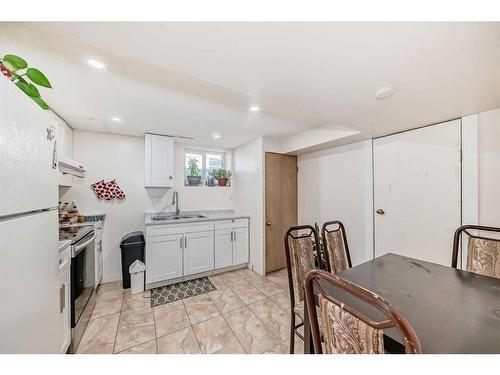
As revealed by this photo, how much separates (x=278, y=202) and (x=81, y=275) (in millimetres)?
2471

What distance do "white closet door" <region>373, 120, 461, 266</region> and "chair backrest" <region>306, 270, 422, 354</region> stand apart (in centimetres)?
196

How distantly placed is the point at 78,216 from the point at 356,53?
3.29 meters

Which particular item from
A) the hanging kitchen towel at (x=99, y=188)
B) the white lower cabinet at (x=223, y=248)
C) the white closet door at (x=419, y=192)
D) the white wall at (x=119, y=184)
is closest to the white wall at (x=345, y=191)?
the white closet door at (x=419, y=192)

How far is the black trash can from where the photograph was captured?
8.27 ft

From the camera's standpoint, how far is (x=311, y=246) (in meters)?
1.48

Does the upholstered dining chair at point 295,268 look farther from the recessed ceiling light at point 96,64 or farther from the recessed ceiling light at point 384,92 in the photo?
the recessed ceiling light at point 96,64

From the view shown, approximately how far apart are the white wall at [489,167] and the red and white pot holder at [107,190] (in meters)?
4.06

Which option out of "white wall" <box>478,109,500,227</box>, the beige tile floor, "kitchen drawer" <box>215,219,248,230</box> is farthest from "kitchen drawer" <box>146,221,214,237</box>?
"white wall" <box>478,109,500,227</box>

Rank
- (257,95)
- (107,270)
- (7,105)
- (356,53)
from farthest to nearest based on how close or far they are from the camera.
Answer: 1. (107,270)
2. (257,95)
3. (356,53)
4. (7,105)

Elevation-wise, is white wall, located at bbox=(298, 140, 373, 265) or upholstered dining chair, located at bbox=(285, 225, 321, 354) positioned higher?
white wall, located at bbox=(298, 140, 373, 265)

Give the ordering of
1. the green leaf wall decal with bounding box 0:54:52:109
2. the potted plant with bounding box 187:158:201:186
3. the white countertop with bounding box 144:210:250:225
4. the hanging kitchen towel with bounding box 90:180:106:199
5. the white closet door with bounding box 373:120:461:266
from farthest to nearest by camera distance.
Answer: the potted plant with bounding box 187:158:201:186 < the hanging kitchen towel with bounding box 90:180:106:199 < the white countertop with bounding box 144:210:250:225 < the white closet door with bounding box 373:120:461:266 < the green leaf wall decal with bounding box 0:54:52:109

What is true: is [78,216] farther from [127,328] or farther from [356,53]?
[356,53]

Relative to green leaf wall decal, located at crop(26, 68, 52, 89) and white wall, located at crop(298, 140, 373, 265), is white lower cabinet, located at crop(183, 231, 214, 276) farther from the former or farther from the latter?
green leaf wall decal, located at crop(26, 68, 52, 89)
